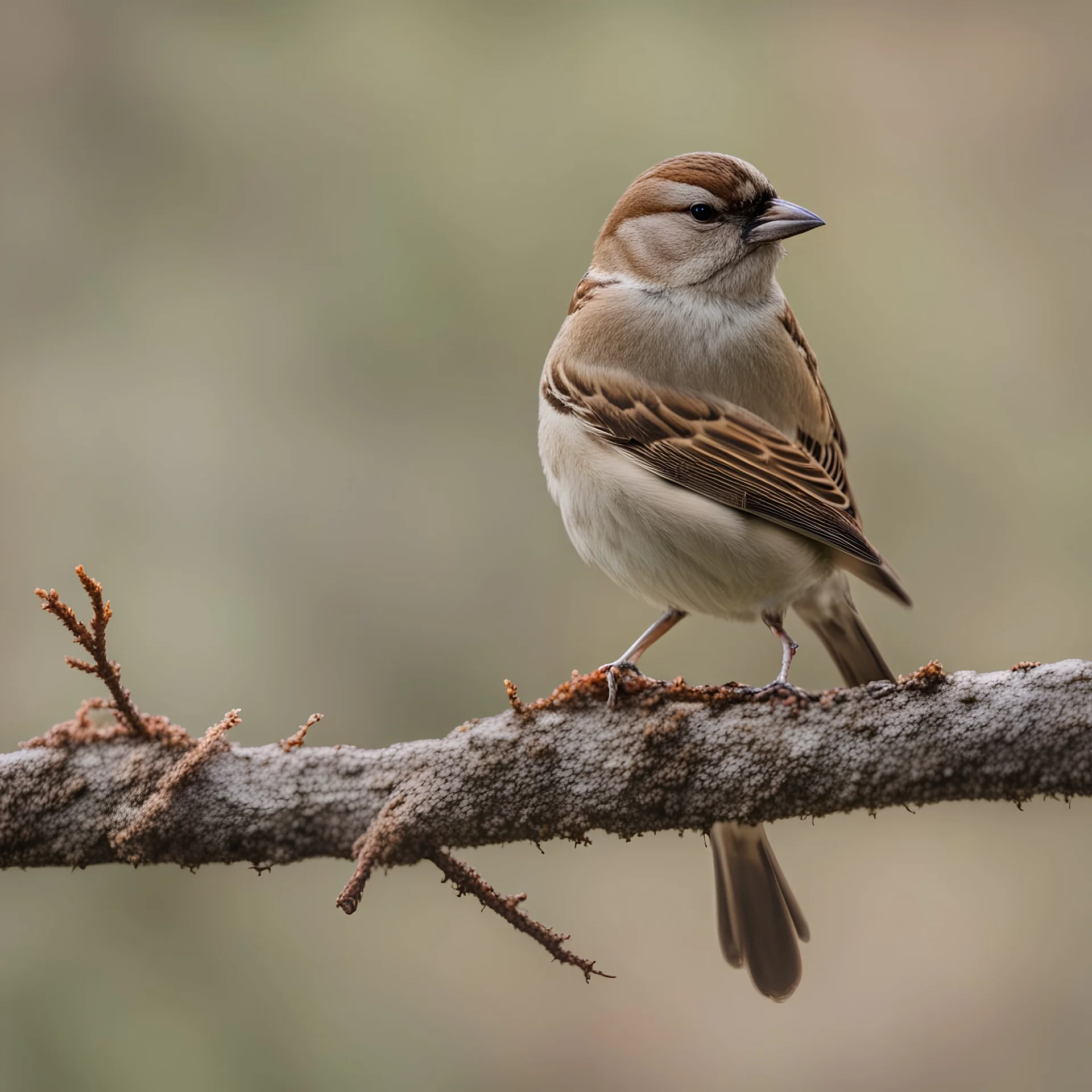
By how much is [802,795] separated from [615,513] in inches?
28.3

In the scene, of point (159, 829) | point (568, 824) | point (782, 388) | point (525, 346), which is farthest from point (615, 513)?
point (525, 346)

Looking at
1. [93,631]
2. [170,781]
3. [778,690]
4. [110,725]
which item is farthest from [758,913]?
[93,631]

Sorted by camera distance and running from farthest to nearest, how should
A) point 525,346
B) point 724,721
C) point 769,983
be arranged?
point 525,346
point 769,983
point 724,721

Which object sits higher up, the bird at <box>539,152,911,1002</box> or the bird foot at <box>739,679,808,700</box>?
the bird at <box>539,152,911,1002</box>

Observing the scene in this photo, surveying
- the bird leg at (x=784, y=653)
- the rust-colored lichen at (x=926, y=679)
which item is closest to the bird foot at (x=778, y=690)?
the bird leg at (x=784, y=653)

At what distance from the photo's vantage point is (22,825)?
2.09 metres

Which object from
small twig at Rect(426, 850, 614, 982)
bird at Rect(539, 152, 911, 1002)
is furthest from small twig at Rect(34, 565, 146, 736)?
bird at Rect(539, 152, 911, 1002)

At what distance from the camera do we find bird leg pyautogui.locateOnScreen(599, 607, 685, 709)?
2.06m

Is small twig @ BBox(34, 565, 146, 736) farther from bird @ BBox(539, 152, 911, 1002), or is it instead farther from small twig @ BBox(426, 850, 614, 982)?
bird @ BBox(539, 152, 911, 1002)

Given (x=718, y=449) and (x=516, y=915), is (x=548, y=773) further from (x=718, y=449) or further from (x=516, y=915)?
(x=718, y=449)

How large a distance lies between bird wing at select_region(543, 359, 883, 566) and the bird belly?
31mm

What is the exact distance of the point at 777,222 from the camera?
2428mm

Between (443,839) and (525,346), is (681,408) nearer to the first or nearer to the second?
(443,839)

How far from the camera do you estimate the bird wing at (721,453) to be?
225 cm
